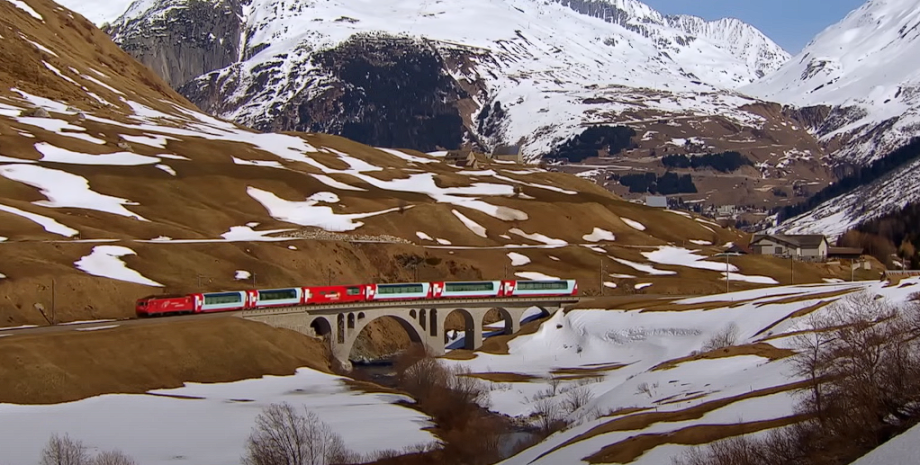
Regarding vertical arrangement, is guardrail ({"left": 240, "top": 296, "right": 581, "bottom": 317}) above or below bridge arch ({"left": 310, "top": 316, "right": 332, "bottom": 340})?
above

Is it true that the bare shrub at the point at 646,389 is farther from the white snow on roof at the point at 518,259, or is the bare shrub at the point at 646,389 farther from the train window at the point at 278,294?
the white snow on roof at the point at 518,259

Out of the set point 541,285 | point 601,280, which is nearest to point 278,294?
point 541,285

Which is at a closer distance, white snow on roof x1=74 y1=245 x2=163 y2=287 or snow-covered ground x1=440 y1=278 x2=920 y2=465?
snow-covered ground x1=440 y1=278 x2=920 y2=465

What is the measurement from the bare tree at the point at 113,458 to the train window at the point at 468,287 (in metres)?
77.3

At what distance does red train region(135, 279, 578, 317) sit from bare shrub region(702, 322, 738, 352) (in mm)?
34492

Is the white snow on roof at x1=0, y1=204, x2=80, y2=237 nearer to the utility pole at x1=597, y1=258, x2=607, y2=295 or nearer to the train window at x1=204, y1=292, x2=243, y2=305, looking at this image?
the train window at x1=204, y1=292, x2=243, y2=305

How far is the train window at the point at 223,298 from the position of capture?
126m

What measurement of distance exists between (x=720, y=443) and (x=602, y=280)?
112 m

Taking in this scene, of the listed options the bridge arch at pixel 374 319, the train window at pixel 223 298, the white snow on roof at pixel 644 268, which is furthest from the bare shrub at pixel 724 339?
the white snow on roof at pixel 644 268

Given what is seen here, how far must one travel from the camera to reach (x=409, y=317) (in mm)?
148125

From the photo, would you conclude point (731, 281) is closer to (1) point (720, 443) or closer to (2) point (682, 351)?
(2) point (682, 351)

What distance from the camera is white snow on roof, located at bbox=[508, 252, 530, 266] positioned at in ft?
605

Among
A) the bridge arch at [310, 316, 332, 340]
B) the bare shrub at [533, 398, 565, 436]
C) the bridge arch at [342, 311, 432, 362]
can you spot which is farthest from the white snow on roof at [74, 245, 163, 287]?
the bare shrub at [533, 398, 565, 436]

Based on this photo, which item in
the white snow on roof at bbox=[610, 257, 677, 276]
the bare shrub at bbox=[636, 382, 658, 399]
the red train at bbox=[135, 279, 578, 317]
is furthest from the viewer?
the white snow on roof at bbox=[610, 257, 677, 276]
